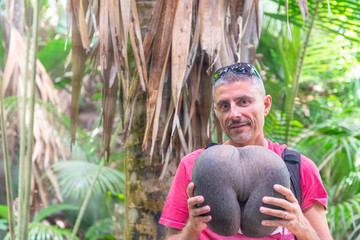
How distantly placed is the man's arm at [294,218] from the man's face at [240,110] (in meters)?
0.32

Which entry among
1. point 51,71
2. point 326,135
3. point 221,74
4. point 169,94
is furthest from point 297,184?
point 51,71

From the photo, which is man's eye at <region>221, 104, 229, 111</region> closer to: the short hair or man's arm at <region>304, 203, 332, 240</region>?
the short hair

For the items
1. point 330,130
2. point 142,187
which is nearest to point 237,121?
point 142,187

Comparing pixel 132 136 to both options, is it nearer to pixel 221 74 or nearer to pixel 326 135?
pixel 221 74

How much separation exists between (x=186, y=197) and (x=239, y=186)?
1.20 feet

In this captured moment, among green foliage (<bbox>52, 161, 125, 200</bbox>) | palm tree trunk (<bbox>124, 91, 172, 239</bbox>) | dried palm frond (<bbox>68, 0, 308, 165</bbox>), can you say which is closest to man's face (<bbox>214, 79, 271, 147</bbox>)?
dried palm frond (<bbox>68, 0, 308, 165</bbox>)

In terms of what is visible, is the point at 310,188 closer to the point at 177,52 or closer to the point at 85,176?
the point at 177,52

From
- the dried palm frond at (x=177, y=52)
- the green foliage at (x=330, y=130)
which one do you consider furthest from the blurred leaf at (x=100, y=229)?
the dried palm frond at (x=177, y=52)

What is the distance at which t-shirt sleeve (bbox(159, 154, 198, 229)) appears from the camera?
146cm

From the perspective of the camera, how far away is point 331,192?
356 cm

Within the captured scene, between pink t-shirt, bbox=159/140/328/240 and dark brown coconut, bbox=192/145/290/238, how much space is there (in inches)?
9.3

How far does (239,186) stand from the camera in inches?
45.1

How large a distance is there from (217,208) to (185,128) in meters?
1.00

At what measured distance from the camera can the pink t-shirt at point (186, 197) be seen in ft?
4.45
